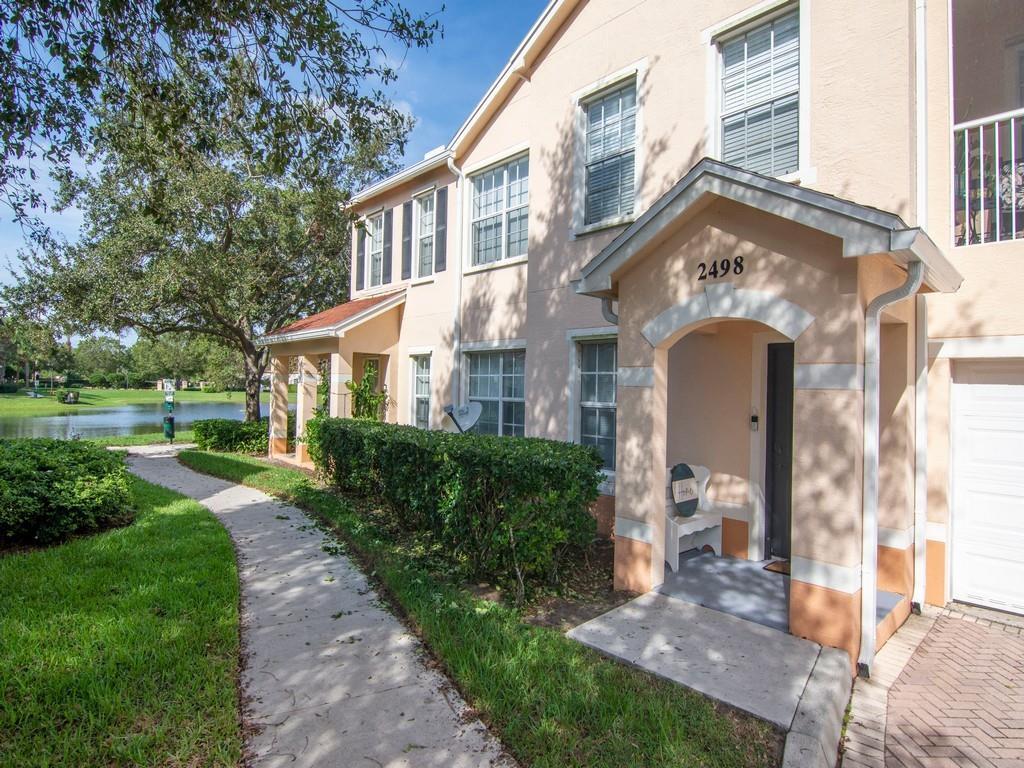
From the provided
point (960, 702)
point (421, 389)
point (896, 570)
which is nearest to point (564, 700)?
point (960, 702)

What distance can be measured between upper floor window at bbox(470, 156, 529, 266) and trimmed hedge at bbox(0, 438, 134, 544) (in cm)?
682

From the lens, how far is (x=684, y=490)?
664 centimetres

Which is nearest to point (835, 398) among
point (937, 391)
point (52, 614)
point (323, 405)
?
point (937, 391)

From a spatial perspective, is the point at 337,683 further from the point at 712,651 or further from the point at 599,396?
the point at 599,396

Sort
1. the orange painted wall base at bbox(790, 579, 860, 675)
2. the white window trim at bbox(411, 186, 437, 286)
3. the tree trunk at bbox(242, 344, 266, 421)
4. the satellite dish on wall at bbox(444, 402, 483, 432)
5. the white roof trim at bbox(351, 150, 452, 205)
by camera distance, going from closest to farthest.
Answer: the orange painted wall base at bbox(790, 579, 860, 675), the satellite dish on wall at bbox(444, 402, 483, 432), the white roof trim at bbox(351, 150, 452, 205), the white window trim at bbox(411, 186, 437, 286), the tree trunk at bbox(242, 344, 266, 421)

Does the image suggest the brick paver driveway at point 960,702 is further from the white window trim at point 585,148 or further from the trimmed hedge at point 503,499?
the white window trim at point 585,148

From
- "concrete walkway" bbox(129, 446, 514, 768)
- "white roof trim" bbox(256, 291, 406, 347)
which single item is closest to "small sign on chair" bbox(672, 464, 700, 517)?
"concrete walkway" bbox(129, 446, 514, 768)

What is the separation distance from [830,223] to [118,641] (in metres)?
6.24

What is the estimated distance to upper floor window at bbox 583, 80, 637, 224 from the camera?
796 centimetres

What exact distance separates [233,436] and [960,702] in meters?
18.0

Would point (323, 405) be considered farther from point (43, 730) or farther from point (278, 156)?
point (43, 730)

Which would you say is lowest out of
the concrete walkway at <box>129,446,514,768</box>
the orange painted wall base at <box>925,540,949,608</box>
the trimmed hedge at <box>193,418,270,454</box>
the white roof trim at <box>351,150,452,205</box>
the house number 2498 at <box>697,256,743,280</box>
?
the concrete walkway at <box>129,446,514,768</box>

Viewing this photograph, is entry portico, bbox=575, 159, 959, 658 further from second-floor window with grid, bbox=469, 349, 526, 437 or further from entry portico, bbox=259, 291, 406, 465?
entry portico, bbox=259, 291, 406, 465

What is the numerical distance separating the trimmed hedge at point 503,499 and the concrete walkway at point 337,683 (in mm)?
1110
